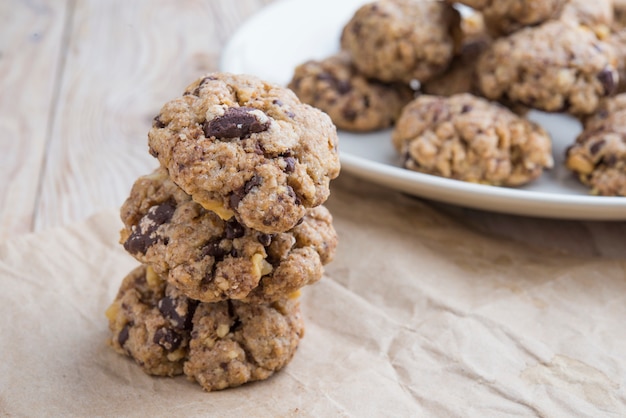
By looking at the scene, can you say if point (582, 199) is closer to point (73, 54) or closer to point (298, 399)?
point (298, 399)

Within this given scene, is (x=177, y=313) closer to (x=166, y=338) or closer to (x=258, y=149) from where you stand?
(x=166, y=338)

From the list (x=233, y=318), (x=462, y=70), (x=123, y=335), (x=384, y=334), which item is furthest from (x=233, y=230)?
(x=462, y=70)

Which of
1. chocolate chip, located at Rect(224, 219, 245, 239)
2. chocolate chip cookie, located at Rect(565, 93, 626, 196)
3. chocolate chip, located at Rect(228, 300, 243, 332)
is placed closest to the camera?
chocolate chip, located at Rect(224, 219, 245, 239)

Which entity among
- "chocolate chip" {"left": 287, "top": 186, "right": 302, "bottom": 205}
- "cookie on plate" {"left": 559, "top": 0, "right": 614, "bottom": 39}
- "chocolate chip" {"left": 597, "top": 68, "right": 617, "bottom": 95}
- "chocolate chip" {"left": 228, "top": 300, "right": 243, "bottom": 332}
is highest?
"chocolate chip" {"left": 287, "top": 186, "right": 302, "bottom": 205}

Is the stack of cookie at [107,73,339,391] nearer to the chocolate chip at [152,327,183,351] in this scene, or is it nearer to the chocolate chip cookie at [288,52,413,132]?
the chocolate chip at [152,327,183,351]

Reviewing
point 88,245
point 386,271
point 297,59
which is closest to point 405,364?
point 386,271

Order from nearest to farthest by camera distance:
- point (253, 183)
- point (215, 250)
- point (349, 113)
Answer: point (253, 183) → point (215, 250) → point (349, 113)

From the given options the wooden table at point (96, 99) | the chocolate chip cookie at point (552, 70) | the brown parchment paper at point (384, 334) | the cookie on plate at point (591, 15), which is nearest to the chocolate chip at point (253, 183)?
the brown parchment paper at point (384, 334)

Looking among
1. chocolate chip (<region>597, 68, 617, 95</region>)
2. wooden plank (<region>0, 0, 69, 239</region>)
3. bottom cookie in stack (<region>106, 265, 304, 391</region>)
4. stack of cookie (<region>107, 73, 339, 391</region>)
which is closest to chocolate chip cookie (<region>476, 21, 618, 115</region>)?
chocolate chip (<region>597, 68, 617, 95</region>)
